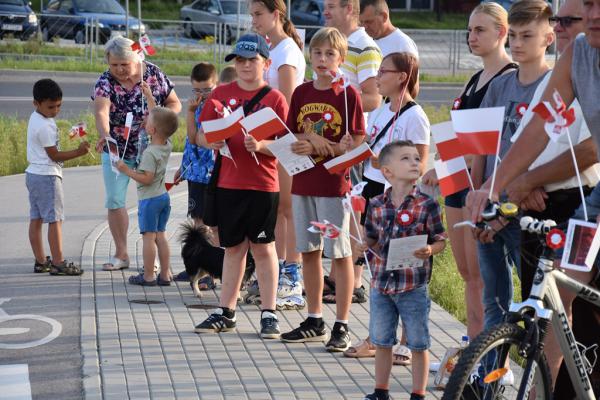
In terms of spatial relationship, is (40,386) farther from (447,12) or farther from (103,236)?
(447,12)

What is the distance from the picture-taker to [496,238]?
548 centimetres

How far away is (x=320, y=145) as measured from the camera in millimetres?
6969

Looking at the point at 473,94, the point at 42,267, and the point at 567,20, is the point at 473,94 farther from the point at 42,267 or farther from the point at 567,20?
the point at 42,267

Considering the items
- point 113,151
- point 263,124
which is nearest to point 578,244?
point 263,124

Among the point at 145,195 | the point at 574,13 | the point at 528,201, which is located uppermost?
the point at 574,13

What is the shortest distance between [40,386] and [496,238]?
2645 mm

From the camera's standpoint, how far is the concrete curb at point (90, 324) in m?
6.28

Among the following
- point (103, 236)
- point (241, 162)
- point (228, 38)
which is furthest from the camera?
point (228, 38)

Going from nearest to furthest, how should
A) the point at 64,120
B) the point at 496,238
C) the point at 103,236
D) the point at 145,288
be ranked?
the point at 496,238
the point at 145,288
the point at 103,236
the point at 64,120

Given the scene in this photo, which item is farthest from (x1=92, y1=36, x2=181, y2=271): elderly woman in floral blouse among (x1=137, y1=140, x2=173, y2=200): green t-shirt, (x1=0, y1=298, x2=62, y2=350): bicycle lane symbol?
(x1=0, y1=298, x2=62, y2=350): bicycle lane symbol

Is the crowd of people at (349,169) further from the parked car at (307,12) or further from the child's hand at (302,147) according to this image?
the parked car at (307,12)

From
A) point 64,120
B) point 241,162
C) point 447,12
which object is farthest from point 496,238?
point 447,12

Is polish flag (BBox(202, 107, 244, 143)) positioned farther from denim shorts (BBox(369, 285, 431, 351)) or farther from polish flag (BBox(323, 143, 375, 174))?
denim shorts (BBox(369, 285, 431, 351))

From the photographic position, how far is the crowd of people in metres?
5.11
